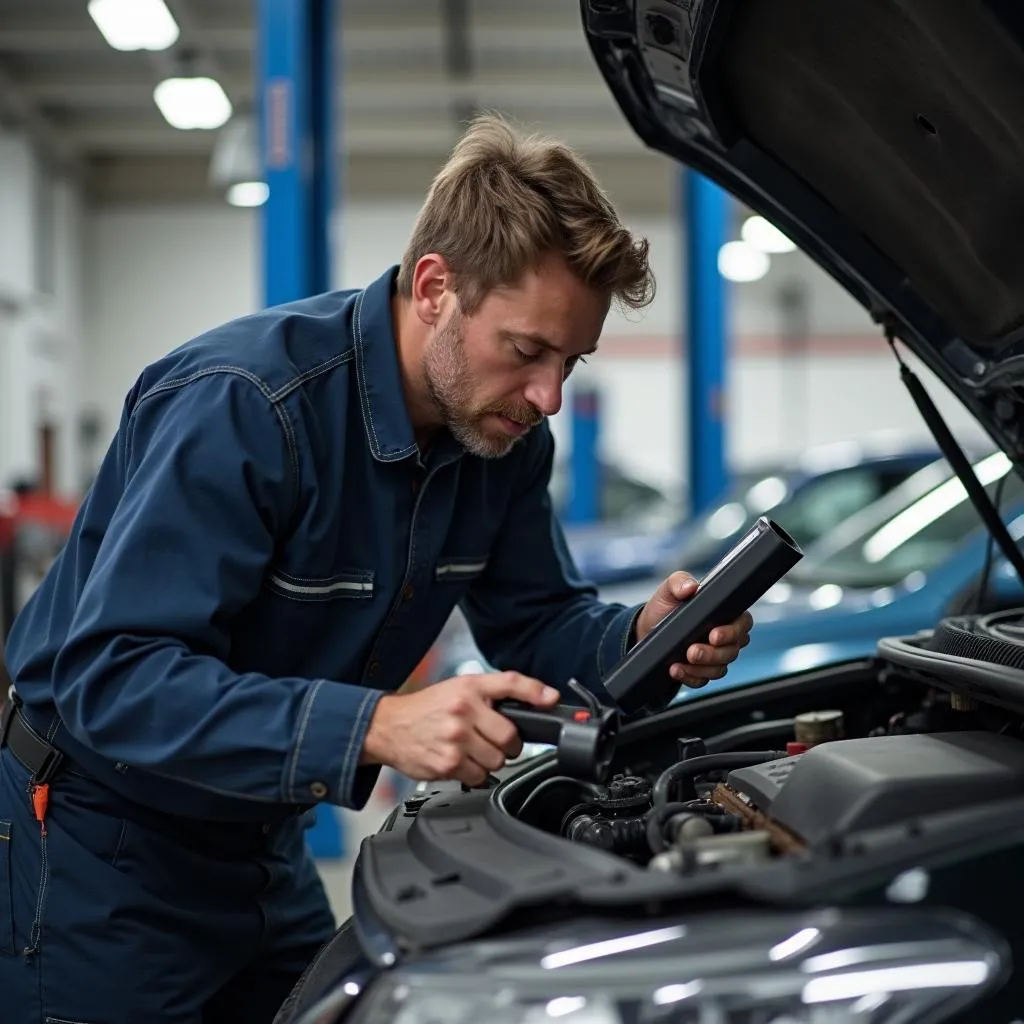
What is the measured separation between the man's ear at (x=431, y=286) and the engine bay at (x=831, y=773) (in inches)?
24.2

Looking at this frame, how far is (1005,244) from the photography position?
1667 millimetres

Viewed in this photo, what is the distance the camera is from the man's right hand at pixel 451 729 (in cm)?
131

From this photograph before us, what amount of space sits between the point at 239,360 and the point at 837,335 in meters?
17.3

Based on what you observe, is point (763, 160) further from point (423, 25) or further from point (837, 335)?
point (837, 335)

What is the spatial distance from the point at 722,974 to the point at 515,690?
418 millimetres

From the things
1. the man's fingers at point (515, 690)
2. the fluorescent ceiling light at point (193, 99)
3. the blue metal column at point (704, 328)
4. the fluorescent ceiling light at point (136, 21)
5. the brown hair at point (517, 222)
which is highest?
the fluorescent ceiling light at point (136, 21)

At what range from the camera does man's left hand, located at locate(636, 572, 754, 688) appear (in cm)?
164

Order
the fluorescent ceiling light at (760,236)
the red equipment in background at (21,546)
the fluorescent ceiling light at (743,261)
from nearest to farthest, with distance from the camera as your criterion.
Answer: the red equipment in background at (21,546) < the fluorescent ceiling light at (760,236) < the fluorescent ceiling light at (743,261)

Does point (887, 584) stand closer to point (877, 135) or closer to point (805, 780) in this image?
point (877, 135)

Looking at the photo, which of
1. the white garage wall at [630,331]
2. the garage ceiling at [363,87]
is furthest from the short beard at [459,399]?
the white garage wall at [630,331]

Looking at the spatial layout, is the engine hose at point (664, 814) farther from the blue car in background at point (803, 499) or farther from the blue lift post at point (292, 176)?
the blue car in background at point (803, 499)

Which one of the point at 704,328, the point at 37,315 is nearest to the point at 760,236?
the point at 704,328

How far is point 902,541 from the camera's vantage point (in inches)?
152

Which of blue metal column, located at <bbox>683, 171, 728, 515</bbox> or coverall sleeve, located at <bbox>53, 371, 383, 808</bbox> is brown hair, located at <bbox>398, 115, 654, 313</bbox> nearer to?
coverall sleeve, located at <bbox>53, 371, 383, 808</bbox>
